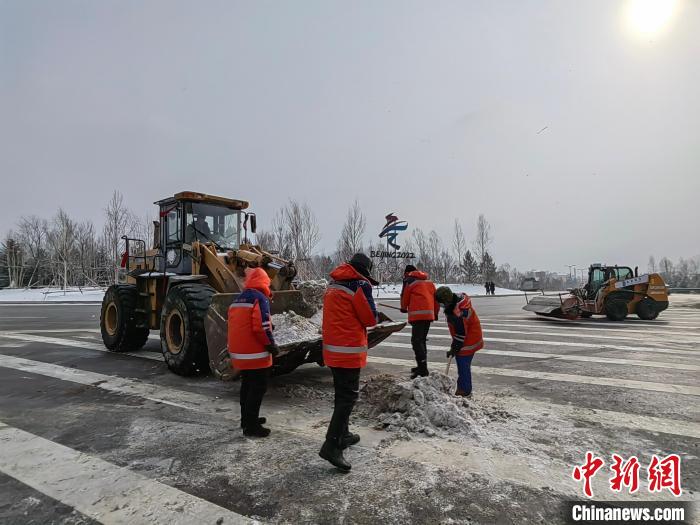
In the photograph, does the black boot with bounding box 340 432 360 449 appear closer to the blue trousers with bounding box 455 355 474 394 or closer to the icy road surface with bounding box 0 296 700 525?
the icy road surface with bounding box 0 296 700 525

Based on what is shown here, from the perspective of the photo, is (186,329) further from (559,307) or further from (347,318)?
Answer: (559,307)

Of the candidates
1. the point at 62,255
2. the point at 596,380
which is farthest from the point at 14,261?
the point at 596,380

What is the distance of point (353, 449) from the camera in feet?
12.6

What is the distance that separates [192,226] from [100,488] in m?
5.67

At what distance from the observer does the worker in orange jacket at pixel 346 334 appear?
3.61 meters

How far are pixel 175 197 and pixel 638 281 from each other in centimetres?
1640

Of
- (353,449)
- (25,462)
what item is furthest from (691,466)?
(25,462)

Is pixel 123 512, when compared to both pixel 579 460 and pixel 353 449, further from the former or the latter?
pixel 579 460

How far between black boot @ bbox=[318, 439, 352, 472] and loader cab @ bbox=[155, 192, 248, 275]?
542 cm

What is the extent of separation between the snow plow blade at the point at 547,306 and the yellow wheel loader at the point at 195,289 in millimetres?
10360

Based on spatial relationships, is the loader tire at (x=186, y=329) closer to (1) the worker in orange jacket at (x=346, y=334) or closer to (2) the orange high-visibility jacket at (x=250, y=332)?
(2) the orange high-visibility jacket at (x=250, y=332)

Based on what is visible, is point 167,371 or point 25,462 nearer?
point 25,462

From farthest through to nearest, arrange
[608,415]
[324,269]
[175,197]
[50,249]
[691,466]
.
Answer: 1. [50,249]
2. [324,269]
3. [175,197]
4. [608,415]
5. [691,466]

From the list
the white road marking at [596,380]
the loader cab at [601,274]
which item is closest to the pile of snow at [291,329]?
the white road marking at [596,380]
